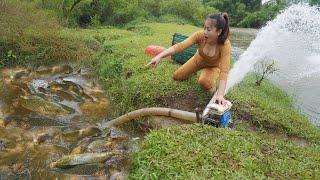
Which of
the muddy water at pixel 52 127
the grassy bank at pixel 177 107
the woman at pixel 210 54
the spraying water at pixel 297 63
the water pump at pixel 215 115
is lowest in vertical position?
the spraying water at pixel 297 63

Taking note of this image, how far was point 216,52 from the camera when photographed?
6.78 metres

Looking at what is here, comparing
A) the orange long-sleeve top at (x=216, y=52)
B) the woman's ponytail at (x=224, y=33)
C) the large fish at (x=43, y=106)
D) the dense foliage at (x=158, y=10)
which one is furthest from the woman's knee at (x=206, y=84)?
the dense foliage at (x=158, y=10)

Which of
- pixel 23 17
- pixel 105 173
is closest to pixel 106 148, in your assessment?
pixel 105 173

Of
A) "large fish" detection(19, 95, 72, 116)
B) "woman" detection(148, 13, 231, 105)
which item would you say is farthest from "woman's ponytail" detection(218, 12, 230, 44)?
"large fish" detection(19, 95, 72, 116)

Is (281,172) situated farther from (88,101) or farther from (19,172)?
(88,101)

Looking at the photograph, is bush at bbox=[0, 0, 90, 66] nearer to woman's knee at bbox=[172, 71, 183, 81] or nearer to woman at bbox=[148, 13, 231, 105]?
woman's knee at bbox=[172, 71, 183, 81]

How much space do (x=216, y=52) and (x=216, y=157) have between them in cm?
243

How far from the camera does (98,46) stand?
11.9 metres

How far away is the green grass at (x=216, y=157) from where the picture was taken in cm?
458

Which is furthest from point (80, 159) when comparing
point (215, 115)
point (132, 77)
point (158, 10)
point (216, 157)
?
point (158, 10)

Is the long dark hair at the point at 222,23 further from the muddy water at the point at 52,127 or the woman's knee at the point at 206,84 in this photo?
the muddy water at the point at 52,127

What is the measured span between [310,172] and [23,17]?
28.0 feet

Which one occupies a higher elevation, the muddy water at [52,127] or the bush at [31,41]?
the bush at [31,41]

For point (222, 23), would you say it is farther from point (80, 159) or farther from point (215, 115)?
point (80, 159)
